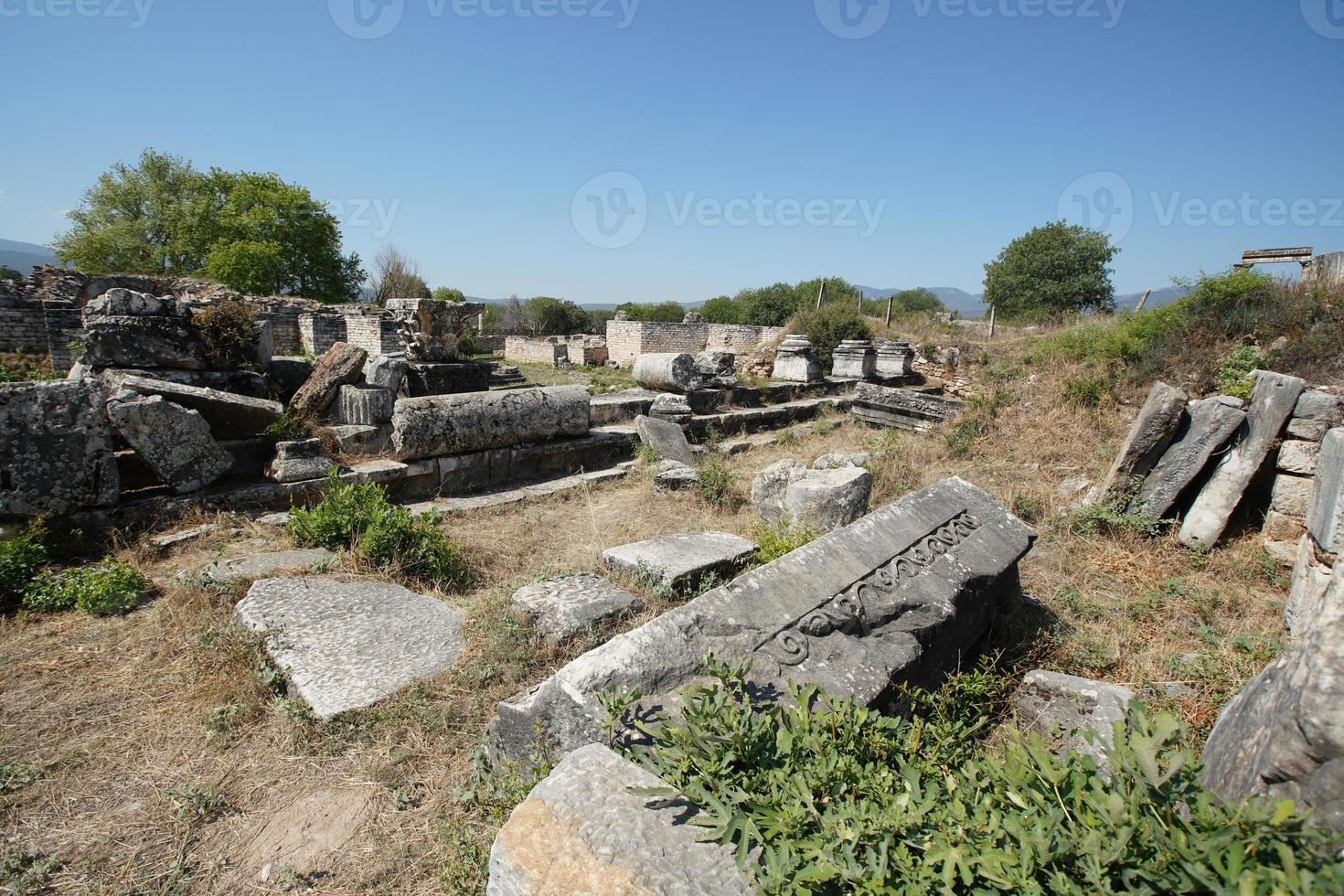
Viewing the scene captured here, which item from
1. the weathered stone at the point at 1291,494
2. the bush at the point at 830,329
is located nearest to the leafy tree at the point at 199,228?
the bush at the point at 830,329

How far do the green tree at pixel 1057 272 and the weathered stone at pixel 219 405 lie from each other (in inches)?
1235

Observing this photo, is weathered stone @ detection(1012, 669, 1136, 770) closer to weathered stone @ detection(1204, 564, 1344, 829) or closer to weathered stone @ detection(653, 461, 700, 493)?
weathered stone @ detection(1204, 564, 1344, 829)

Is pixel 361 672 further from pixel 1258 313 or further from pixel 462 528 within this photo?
pixel 1258 313

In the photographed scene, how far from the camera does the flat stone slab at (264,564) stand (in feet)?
11.2

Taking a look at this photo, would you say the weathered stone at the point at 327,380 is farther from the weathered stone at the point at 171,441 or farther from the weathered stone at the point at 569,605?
the weathered stone at the point at 569,605

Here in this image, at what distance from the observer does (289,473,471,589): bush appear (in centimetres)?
369

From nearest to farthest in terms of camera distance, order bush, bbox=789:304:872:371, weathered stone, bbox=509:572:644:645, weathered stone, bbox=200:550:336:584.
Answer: weathered stone, bbox=509:572:644:645
weathered stone, bbox=200:550:336:584
bush, bbox=789:304:872:371

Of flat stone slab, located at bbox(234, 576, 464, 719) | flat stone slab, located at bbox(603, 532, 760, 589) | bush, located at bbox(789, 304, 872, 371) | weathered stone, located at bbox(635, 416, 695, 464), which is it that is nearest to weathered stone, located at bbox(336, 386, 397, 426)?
flat stone slab, located at bbox(234, 576, 464, 719)

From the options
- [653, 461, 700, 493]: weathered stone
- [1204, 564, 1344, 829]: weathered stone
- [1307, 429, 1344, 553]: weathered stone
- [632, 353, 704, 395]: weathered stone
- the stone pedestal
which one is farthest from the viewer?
the stone pedestal

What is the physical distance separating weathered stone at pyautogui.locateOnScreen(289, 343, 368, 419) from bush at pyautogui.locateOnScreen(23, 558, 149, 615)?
2.16m

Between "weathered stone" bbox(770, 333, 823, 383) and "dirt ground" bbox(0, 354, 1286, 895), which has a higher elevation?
"weathered stone" bbox(770, 333, 823, 383)

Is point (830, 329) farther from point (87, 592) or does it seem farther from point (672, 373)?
point (87, 592)

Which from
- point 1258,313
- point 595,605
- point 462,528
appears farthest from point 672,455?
point 1258,313

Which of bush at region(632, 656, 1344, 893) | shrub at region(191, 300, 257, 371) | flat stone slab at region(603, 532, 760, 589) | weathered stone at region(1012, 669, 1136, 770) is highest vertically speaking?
shrub at region(191, 300, 257, 371)
